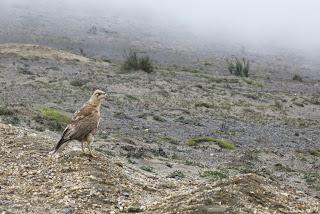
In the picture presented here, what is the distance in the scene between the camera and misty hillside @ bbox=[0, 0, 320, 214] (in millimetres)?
12281

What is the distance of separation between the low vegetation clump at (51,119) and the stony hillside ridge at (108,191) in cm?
832

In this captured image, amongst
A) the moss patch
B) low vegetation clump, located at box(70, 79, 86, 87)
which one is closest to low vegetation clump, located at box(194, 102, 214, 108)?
low vegetation clump, located at box(70, 79, 86, 87)

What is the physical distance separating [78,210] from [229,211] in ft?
8.94

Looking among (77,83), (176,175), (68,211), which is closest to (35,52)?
(77,83)

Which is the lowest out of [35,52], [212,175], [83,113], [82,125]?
[35,52]

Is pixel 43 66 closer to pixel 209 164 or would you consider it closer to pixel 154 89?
pixel 154 89

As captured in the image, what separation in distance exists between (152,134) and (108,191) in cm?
1670

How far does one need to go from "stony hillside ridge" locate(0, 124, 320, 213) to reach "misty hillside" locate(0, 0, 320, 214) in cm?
4

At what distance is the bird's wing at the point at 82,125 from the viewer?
1359 cm

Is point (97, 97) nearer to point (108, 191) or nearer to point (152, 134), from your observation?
point (108, 191)

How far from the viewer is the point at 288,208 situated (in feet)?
Result: 38.8

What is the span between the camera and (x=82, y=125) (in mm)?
13711

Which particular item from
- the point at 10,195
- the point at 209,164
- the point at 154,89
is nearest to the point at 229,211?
the point at 10,195

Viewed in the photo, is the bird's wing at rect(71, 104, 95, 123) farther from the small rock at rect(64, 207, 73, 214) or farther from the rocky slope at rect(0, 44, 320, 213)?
the small rock at rect(64, 207, 73, 214)
